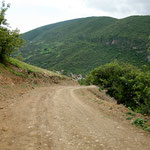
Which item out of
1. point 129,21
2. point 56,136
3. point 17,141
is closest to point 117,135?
point 56,136

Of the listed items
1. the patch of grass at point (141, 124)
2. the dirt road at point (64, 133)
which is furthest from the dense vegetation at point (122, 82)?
the dirt road at point (64, 133)

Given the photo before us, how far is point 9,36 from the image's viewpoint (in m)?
18.0

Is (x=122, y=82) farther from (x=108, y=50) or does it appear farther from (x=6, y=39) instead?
(x=108, y=50)

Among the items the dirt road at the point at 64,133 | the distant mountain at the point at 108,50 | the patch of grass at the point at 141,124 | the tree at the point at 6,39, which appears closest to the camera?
the dirt road at the point at 64,133

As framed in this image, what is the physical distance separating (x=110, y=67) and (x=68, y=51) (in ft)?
399

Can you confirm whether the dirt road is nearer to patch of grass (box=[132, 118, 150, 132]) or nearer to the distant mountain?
patch of grass (box=[132, 118, 150, 132])

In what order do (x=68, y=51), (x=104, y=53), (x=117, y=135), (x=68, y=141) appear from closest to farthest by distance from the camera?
(x=68, y=141)
(x=117, y=135)
(x=104, y=53)
(x=68, y=51)

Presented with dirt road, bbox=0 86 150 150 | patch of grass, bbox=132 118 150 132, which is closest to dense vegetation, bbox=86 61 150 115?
patch of grass, bbox=132 118 150 132

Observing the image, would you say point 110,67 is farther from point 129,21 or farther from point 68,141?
point 129,21

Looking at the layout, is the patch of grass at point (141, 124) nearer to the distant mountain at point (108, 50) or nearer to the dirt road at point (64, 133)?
the dirt road at point (64, 133)

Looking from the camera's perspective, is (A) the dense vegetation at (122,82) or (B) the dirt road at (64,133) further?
(A) the dense vegetation at (122,82)

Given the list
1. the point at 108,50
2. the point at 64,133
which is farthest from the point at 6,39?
the point at 108,50

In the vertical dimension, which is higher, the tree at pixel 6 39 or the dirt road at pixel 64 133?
the tree at pixel 6 39

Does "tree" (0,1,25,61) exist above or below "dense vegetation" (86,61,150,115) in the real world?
above
